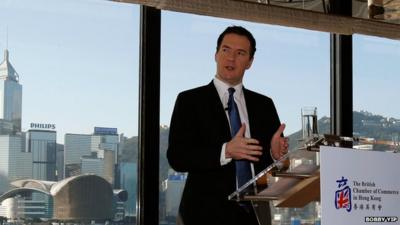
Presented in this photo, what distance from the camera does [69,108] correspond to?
186 inches

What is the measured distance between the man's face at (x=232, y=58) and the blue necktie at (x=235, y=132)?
4.7 inches

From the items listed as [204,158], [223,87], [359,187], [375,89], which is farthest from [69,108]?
[375,89]

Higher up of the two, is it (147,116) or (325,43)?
(325,43)

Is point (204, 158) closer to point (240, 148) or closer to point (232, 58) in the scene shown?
point (240, 148)

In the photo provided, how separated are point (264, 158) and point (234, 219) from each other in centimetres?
55

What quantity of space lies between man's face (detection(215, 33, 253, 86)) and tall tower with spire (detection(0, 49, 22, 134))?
4.45 ft

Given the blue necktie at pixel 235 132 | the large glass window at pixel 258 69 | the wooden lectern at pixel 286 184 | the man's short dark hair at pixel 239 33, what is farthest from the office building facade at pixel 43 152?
the wooden lectern at pixel 286 184

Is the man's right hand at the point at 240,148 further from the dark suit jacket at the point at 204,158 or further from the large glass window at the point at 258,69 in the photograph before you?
the large glass window at the point at 258,69

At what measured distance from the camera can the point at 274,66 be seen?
556cm

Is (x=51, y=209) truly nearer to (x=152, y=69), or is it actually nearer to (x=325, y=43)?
(x=152, y=69)

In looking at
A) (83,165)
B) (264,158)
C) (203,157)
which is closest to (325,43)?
(264,158)

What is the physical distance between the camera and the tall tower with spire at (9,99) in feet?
14.8

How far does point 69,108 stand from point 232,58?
1149mm

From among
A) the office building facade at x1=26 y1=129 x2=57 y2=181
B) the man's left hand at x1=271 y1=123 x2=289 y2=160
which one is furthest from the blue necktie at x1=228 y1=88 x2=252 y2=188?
the office building facade at x1=26 y1=129 x2=57 y2=181
